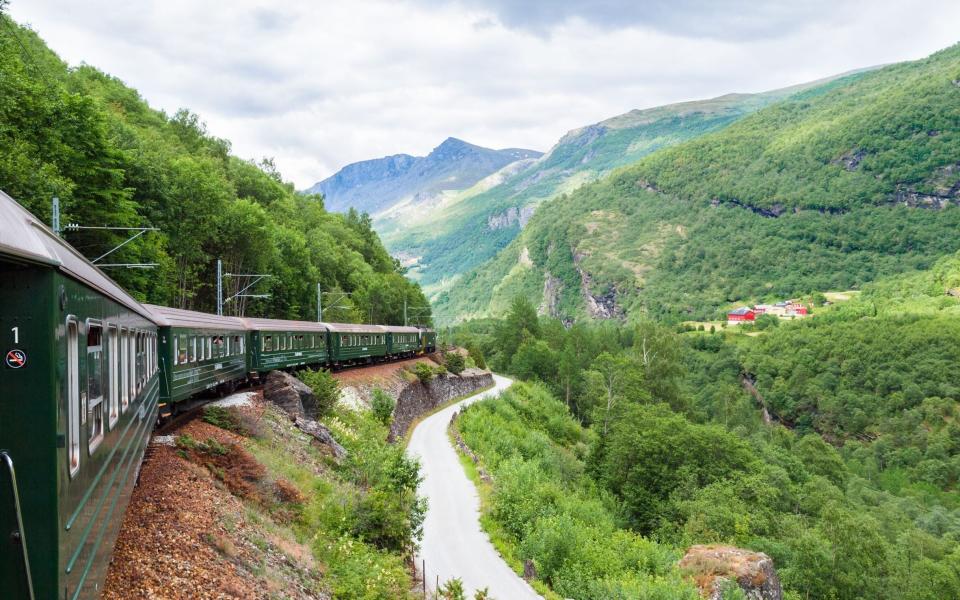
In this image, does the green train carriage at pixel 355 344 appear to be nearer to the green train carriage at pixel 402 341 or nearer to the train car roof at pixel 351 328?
the train car roof at pixel 351 328

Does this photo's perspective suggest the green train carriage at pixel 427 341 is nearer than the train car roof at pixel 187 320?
No

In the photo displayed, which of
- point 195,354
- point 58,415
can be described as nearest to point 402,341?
point 195,354

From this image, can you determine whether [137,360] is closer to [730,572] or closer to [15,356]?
[15,356]

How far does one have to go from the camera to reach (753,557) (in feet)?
72.5

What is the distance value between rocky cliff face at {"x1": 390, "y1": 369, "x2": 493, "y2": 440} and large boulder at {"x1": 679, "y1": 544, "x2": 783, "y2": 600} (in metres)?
18.2

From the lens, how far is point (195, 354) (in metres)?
18.7

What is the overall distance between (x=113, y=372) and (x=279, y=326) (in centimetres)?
2249

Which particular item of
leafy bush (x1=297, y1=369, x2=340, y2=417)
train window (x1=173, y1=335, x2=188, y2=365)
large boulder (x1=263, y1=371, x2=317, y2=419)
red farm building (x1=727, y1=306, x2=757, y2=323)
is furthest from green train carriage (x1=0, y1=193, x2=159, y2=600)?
red farm building (x1=727, y1=306, x2=757, y2=323)

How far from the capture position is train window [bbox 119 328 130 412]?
8.20 meters

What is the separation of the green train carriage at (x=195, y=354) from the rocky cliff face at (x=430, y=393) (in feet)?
44.1

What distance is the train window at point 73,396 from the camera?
17.4 feet

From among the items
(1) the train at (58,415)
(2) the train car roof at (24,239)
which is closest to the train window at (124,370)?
(1) the train at (58,415)

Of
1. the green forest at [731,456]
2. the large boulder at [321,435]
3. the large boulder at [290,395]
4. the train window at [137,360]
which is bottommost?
the green forest at [731,456]

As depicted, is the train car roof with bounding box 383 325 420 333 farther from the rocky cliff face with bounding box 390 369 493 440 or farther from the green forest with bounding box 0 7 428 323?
the green forest with bounding box 0 7 428 323
